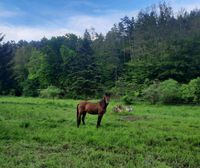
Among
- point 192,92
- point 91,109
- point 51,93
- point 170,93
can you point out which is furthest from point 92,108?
point 51,93

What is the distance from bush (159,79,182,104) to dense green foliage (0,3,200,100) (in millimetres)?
7125

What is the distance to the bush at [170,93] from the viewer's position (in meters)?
35.4

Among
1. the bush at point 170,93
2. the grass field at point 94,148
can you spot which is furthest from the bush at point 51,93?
the grass field at point 94,148

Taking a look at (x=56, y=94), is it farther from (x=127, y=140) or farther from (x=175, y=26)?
(x=127, y=140)

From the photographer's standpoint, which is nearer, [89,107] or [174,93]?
[89,107]

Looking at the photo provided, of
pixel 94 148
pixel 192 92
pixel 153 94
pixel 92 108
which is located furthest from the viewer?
pixel 153 94

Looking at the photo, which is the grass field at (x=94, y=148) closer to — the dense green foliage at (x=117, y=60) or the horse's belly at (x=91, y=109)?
the horse's belly at (x=91, y=109)

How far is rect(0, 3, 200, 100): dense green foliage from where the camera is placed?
49.1m

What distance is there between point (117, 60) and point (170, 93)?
25076 mm

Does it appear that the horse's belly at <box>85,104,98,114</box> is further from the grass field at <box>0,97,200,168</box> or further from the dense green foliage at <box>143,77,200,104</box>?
the dense green foliage at <box>143,77,200,104</box>

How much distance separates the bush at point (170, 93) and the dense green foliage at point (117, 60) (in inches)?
280

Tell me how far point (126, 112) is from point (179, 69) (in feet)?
95.2

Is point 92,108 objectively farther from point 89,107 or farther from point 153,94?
point 153,94

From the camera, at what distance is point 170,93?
35.3m
